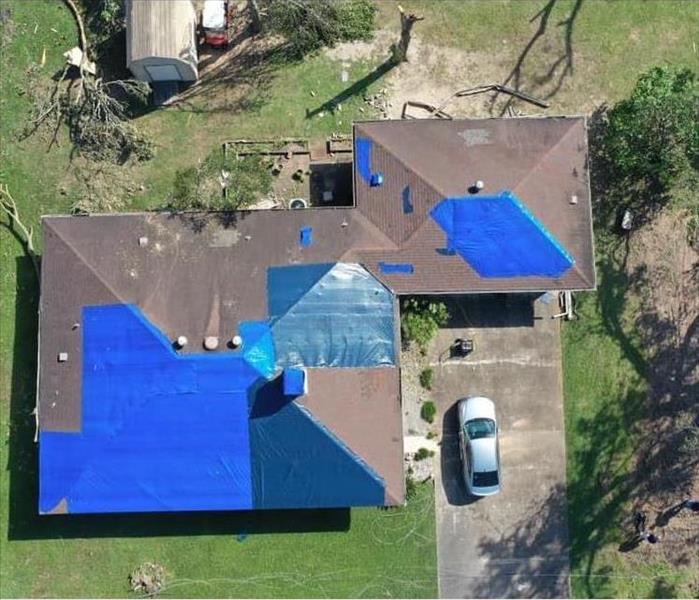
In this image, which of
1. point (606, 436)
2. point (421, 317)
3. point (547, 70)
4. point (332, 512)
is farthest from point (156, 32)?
point (606, 436)

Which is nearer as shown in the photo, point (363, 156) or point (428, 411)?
point (363, 156)

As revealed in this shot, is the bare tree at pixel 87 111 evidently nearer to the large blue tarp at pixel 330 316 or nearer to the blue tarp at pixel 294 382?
the large blue tarp at pixel 330 316

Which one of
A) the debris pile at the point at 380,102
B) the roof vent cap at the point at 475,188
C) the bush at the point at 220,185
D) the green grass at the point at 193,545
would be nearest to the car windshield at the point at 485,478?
the green grass at the point at 193,545

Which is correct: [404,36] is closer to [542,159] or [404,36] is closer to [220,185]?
[542,159]

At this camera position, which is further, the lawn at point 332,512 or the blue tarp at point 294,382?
the lawn at point 332,512

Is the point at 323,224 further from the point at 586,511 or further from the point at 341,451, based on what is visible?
the point at 586,511
